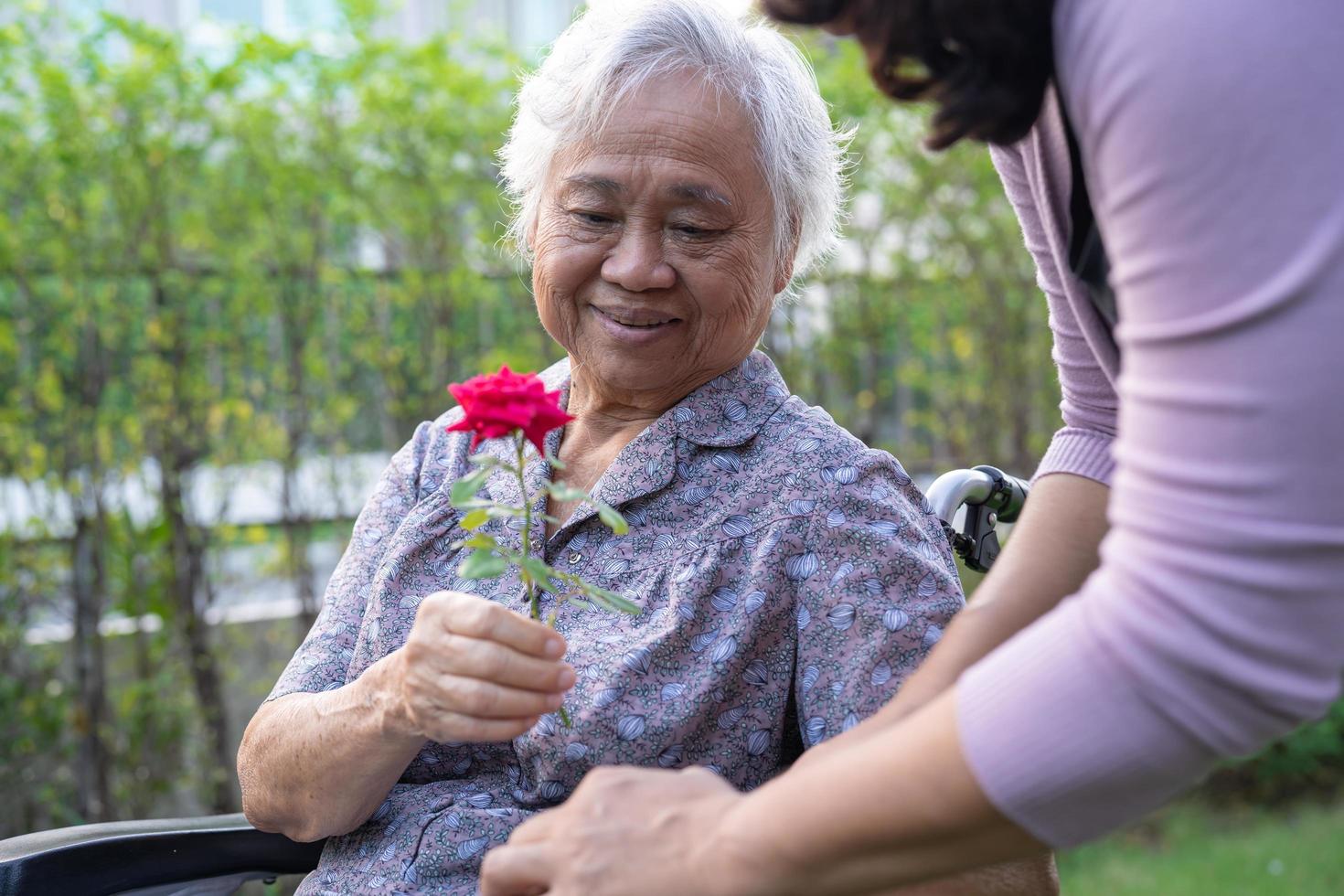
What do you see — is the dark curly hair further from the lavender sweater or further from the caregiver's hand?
the caregiver's hand

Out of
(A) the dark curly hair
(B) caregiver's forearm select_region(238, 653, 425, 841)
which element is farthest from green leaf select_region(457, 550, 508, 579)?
(A) the dark curly hair

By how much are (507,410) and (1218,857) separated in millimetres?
3998

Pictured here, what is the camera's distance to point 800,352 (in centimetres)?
492

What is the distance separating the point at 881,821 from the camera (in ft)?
3.46

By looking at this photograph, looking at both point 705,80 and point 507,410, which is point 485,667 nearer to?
point 507,410

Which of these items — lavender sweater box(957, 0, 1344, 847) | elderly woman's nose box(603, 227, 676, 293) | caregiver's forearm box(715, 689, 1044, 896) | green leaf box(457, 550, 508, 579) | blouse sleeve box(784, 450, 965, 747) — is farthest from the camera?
elderly woman's nose box(603, 227, 676, 293)

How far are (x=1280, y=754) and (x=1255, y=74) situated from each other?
A: 16.2 ft

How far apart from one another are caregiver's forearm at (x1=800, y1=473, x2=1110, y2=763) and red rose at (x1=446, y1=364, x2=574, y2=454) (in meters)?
0.50

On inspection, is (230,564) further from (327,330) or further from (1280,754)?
(1280,754)

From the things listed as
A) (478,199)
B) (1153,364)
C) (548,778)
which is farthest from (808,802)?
(478,199)

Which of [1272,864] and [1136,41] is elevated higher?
[1136,41]

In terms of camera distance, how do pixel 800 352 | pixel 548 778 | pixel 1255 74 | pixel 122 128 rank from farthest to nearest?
pixel 800 352
pixel 122 128
pixel 548 778
pixel 1255 74

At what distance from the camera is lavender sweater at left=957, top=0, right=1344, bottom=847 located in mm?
935

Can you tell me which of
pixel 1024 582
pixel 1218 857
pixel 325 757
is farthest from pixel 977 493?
pixel 1218 857
